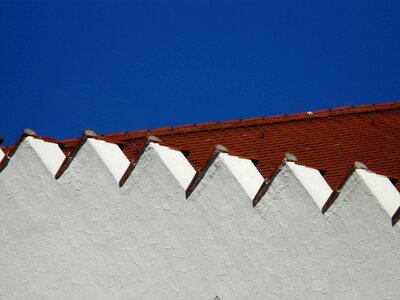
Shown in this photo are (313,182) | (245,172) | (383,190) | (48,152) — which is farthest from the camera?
(48,152)

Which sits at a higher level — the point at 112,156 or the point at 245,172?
the point at 245,172

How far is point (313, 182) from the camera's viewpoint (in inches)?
651

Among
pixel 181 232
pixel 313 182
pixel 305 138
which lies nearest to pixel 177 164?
pixel 181 232

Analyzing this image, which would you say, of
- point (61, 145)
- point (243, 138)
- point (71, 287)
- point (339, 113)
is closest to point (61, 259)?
point (71, 287)

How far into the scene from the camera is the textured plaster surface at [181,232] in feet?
52.7

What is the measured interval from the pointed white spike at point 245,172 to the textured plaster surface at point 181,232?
0.06 ft

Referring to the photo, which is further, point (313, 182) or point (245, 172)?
point (245, 172)

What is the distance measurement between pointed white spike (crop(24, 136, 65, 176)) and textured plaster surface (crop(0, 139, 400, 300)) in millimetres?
19

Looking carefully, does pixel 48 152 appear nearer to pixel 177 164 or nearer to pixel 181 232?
pixel 177 164

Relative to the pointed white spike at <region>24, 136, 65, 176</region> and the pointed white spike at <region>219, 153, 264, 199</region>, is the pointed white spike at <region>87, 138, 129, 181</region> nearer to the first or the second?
the pointed white spike at <region>24, 136, 65, 176</region>

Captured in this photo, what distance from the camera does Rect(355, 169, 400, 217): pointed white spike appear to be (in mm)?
15914

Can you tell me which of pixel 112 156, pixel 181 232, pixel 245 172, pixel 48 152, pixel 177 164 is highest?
pixel 245 172

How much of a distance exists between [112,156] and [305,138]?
13.4 ft

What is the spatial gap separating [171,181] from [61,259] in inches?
67.2
